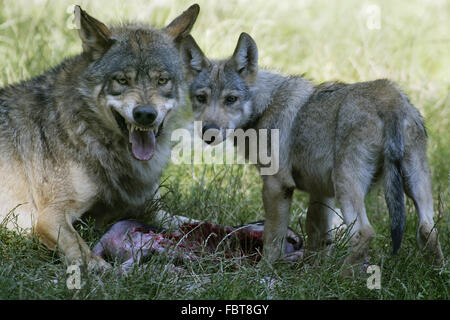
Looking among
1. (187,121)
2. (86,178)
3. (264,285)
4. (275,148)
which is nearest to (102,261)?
(86,178)

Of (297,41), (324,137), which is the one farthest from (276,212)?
(297,41)

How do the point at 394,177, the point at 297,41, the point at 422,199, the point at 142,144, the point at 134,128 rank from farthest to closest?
1. the point at 297,41
2. the point at 142,144
3. the point at 134,128
4. the point at 422,199
5. the point at 394,177

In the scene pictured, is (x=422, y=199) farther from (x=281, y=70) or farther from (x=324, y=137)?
(x=281, y=70)

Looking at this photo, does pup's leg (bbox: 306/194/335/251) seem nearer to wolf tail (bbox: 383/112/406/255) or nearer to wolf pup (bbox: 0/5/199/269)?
wolf tail (bbox: 383/112/406/255)

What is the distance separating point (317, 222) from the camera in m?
4.73

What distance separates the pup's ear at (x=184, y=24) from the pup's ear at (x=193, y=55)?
4.4 inches

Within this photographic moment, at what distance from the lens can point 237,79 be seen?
4711 mm

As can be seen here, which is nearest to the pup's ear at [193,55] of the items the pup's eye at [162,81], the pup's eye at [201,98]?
the pup's eye at [201,98]

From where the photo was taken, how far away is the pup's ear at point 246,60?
4723 millimetres

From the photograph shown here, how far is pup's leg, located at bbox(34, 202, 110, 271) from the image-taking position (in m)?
4.11

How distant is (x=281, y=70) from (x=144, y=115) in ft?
4.82

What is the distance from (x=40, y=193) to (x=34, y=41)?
10.5ft
